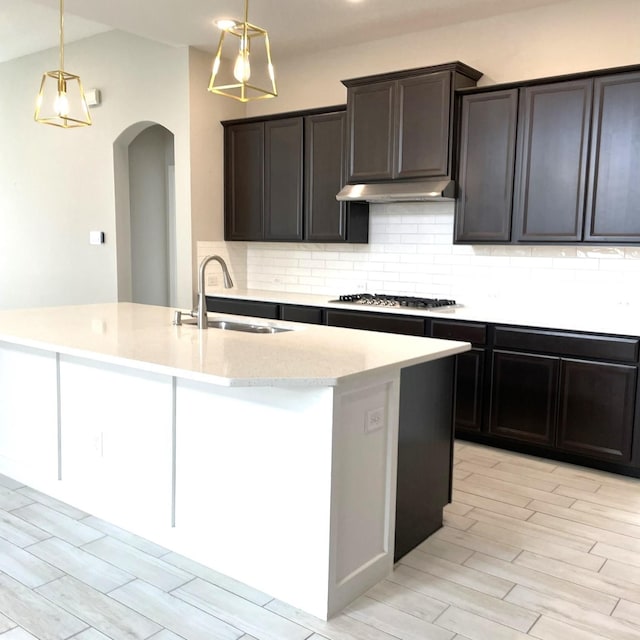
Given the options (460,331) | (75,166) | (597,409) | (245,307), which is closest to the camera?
(597,409)

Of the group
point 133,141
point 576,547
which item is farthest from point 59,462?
point 133,141

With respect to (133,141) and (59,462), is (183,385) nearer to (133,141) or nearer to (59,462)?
(59,462)

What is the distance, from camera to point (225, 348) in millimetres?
2598

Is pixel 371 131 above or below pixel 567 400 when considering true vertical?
above

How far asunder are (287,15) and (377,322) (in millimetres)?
2285

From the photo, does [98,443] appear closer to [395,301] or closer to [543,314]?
[395,301]

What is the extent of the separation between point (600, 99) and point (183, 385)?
299 cm

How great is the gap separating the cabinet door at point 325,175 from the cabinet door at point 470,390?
1.54 meters

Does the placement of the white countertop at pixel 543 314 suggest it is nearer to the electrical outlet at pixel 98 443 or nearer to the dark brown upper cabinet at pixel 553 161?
the dark brown upper cabinet at pixel 553 161

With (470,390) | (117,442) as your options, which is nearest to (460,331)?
(470,390)

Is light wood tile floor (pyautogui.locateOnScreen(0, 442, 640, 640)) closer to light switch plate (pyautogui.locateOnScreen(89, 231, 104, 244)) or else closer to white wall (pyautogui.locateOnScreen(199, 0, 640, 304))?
white wall (pyautogui.locateOnScreen(199, 0, 640, 304))

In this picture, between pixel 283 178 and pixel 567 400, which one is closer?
pixel 567 400

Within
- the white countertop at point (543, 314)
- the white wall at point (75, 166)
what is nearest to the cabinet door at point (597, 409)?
the white countertop at point (543, 314)

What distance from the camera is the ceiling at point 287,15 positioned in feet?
14.1
